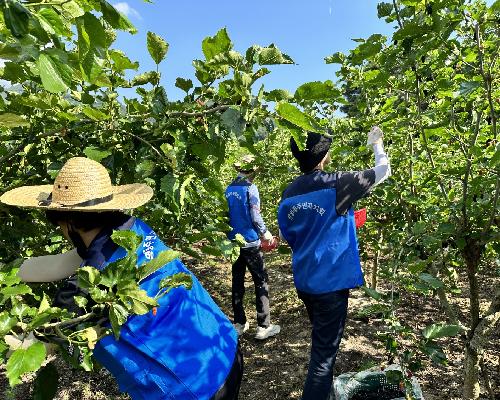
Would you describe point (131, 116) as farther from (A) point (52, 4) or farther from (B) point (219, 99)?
(A) point (52, 4)

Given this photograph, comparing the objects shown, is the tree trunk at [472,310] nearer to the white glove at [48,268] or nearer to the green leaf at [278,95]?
the green leaf at [278,95]

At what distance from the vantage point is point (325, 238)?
2.40 metres

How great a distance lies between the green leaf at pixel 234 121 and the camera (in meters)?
0.99

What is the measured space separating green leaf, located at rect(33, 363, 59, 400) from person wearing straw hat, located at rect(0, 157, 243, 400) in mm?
164

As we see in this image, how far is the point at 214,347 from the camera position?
153cm

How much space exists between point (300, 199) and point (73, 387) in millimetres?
2562

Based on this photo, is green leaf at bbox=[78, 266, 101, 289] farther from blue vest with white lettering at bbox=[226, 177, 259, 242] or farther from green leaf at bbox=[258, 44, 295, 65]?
blue vest with white lettering at bbox=[226, 177, 259, 242]

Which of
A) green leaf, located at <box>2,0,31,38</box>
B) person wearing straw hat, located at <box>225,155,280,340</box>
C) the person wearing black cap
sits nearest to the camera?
green leaf, located at <box>2,0,31,38</box>

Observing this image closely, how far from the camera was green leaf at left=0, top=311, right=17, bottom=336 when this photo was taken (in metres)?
0.81

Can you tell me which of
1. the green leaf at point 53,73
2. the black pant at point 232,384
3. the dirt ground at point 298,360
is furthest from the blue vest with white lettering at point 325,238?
the green leaf at point 53,73

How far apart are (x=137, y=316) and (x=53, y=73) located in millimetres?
843

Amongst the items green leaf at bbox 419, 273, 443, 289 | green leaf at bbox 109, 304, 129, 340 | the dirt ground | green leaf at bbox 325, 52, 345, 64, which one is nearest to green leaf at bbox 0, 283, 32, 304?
green leaf at bbox 109, 304, 129, 340

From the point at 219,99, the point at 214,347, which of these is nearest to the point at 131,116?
the point at 219,99

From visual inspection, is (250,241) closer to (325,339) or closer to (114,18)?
(325,339)
